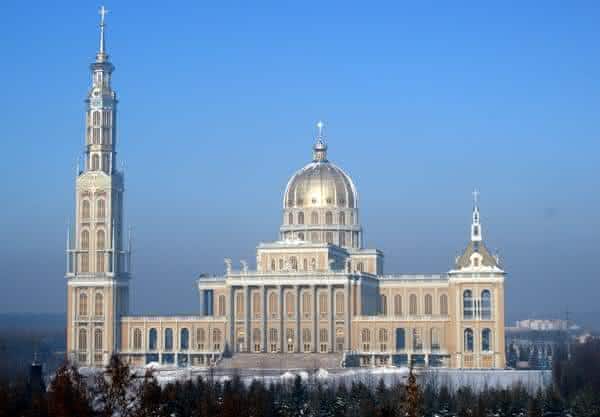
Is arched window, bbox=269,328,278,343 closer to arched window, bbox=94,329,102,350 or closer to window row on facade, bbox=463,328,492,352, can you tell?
arched window, bbox=94,329,102,350

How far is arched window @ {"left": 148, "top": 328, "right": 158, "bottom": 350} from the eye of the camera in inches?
5576

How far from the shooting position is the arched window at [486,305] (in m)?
132

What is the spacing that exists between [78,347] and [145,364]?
697 cm

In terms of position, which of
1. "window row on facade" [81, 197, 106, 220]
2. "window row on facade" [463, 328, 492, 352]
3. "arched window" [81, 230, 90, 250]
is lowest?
"window row on facade" [463, 328, 492, 352]

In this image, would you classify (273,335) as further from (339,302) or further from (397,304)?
(397,304)

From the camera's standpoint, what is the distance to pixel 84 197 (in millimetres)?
141500

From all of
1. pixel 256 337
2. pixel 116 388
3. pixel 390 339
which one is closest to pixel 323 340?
pixel 390 339

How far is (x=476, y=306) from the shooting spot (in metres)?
132

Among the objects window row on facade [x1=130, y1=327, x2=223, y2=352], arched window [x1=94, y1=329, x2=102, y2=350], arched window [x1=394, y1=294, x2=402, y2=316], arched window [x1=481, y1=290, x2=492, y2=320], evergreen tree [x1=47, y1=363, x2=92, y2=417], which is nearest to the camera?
evergreen tree [x1=47, y1=363, x2=92, y2=417]

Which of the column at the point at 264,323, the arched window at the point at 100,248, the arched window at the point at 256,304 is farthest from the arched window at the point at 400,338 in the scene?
the arched window at the point at 100,248

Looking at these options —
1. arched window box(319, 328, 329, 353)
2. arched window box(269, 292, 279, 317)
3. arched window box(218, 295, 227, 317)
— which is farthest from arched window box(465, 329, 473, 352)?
arched window box(218, 295, 227, 317)

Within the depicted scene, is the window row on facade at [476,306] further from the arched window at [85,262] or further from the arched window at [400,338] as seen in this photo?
the arched window at [85,262]

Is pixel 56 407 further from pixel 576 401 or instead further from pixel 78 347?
pixel 78 347

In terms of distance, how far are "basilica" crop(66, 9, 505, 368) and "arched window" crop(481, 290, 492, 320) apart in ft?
0.30
